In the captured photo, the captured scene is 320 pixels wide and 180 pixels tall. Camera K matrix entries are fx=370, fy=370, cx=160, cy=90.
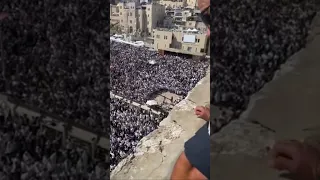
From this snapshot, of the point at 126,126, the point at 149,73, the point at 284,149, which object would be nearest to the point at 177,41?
the point at 149,73

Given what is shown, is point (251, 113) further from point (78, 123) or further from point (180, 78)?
point (78, 123)

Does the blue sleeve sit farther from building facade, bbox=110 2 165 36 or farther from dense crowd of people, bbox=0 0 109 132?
building facade, bbox=110 2 165 36

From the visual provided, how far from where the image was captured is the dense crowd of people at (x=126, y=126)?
6.07 ft

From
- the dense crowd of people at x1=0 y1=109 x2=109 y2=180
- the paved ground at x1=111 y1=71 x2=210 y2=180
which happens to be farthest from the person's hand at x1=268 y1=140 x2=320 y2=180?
the dense crowd of people at x1=0 y1=109 x2=109 y2=180

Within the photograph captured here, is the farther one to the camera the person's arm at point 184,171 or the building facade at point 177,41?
the building facade at point 177,41

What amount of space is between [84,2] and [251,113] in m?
0.99

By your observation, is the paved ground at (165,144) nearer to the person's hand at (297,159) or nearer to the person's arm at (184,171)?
the person's arm at (184,171)

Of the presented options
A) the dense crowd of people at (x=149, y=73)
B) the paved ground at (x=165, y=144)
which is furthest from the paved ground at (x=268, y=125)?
the dense crowd of people at (x=149, y=73)

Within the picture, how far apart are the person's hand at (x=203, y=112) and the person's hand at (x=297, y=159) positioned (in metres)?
0.37

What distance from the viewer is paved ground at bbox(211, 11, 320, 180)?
180cm

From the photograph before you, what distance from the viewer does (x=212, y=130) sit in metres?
1.77

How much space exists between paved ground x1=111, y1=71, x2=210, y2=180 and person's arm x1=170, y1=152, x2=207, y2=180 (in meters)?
0.03

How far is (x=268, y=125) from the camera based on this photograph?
1.85 m

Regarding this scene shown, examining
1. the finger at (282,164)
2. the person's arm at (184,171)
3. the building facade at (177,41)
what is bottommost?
the person's arm at (184,171)
